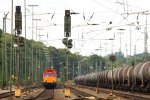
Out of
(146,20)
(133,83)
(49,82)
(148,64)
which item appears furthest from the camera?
(49,82)

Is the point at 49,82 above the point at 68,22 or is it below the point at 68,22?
below

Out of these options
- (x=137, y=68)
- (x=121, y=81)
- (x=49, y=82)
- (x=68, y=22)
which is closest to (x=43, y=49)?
(x=49, y=82)

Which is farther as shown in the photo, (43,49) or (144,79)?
(43,49)

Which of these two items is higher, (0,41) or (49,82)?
(0,41)

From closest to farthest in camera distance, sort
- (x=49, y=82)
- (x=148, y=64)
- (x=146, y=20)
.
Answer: (x=148, y=64)
(x=146, y=20)
(x=49, y=82)

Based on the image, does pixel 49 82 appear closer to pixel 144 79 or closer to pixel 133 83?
pixel 133 83

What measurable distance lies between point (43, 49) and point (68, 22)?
148m

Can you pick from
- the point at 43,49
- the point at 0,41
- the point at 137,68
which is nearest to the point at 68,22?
the point at 137,68

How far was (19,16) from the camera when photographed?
42.2 metres

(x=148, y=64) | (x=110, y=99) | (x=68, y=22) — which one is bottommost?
(x=110, y=99)

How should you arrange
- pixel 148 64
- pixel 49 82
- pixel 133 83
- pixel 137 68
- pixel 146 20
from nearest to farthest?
pixel 148 64 → pixel 137 68 → pixel 133 83 → pixel 146 20 → pixel 49 82

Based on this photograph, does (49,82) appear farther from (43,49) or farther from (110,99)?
(43,49)

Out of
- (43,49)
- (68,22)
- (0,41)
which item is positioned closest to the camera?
(68,22)

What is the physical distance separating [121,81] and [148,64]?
657 inches
